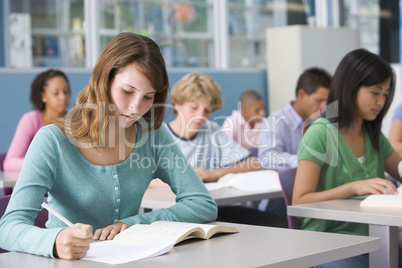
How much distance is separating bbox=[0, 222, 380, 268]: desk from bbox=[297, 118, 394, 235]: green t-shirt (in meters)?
0.80

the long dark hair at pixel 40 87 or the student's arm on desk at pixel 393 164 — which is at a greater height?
the long dark hair at pixel 40 87

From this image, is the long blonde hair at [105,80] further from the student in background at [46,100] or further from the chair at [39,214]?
the student in background at [46,100]

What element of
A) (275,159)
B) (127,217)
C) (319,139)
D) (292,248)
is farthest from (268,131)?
(292,248)

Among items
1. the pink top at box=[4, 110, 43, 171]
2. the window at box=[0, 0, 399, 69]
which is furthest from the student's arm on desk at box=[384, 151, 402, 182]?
the window at box=[0, 0, 399, 69]

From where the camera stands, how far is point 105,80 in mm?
1859

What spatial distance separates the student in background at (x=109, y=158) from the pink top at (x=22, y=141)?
1991 millimetres

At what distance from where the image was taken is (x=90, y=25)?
19.7ft

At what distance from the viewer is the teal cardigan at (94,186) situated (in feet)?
5.51

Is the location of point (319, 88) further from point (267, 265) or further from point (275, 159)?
point (267, 265)

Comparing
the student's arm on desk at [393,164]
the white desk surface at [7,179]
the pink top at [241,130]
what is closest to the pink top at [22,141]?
the white desk surface at [7,179]

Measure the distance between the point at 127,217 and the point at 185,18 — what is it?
17.0 ft

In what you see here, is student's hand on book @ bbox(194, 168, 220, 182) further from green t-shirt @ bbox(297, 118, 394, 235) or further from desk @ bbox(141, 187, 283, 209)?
green t-shirt @ bbox(297, 118, 394, 235)

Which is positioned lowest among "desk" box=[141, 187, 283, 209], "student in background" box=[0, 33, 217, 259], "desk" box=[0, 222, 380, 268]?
"desk" box=[141, 187, 283, 209]

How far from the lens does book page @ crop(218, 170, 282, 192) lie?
2.95 metres
